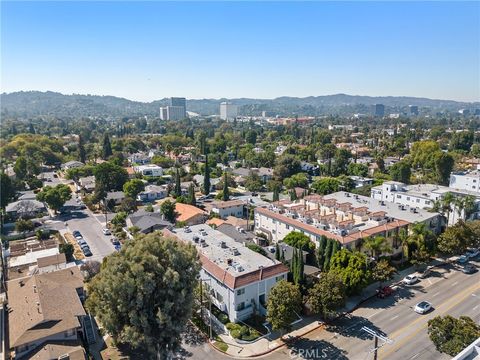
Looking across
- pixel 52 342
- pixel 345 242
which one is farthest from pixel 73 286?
pixel 345 242

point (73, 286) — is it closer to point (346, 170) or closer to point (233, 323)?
point (233, 323)

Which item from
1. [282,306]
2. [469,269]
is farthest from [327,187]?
[282,306]

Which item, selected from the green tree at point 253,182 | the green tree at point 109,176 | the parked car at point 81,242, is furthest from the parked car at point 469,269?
the green tree at point 109,176

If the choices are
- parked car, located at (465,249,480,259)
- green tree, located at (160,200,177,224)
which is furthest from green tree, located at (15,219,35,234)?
parked car, located at (465,249,480,259)

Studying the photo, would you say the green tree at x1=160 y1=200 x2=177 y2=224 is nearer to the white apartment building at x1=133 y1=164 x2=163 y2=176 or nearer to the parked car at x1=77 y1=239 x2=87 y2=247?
the parked car at x1=77 y1=239 x2=87 y2=247

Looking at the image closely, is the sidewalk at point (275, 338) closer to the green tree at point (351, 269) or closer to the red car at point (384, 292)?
the red car at point (384, 292)

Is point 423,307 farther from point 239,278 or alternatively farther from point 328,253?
point 239,278
